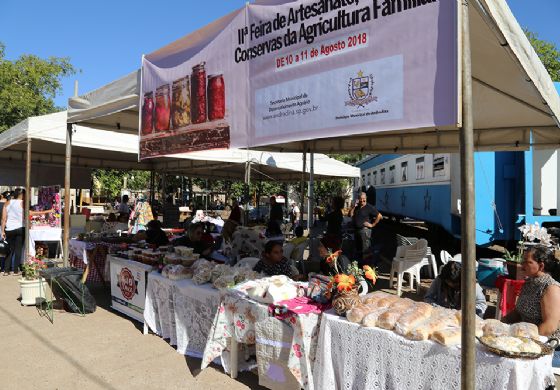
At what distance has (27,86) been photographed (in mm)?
21734

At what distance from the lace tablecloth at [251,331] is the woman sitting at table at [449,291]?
51.7 inches

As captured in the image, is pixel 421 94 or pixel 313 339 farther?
pixel 313 339

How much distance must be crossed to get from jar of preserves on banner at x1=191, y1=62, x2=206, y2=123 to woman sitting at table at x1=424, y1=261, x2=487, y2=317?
2.63m

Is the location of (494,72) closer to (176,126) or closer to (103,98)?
(176,126)

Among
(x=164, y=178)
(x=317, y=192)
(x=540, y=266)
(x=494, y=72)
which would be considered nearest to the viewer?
(x=540, y=266)

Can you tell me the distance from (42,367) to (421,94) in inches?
162

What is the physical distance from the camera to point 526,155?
7211 millimetres

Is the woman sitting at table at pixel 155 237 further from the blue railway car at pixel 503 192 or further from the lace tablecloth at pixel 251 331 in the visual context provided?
the blue railway car at pixel 503 192

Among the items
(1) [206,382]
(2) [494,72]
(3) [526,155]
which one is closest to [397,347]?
(1) [206,382]

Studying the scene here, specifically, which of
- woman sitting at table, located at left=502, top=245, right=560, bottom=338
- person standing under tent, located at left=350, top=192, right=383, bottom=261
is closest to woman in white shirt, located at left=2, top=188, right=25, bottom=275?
person standing under tent, located at left=350, top=192, right=383, bottom=261

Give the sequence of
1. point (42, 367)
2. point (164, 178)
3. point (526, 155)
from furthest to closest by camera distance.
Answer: point (164, 178) → point (526, 155) → point (42, 367)

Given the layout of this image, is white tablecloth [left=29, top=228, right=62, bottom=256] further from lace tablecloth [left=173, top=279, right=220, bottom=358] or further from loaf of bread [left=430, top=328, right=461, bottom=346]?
loaf of bread [left=430, top=328, right=461, bottom=346]

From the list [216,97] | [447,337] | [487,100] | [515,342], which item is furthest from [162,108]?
[515,342]

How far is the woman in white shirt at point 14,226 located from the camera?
817 centimetres
